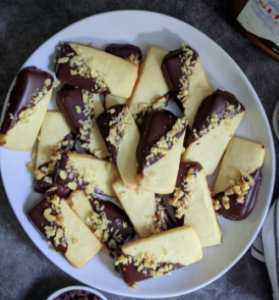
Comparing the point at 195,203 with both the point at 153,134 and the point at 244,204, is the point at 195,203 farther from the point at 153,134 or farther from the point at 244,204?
the point at 153,134

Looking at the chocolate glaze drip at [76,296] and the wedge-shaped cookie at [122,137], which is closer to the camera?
the wedge-shaped cookie at [122,137]

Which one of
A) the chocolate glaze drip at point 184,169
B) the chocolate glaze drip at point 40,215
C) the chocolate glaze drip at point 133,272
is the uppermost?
the chocolate glaze drip at point 184,169

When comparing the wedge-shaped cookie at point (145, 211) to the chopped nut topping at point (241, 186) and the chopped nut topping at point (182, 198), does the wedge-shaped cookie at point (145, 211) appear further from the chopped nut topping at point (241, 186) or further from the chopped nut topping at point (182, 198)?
the chopped nut topping at point (241, 186)

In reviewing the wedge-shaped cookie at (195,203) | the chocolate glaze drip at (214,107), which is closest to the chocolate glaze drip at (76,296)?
the wedge-shaped cookie at (195,203)

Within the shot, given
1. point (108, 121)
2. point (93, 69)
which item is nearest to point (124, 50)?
point (93, 69)

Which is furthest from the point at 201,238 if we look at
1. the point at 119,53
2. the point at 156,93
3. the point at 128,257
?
the point at 119,53

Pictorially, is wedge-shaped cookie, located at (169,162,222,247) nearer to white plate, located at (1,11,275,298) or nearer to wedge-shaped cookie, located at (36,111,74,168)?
white plate, located at (1,11,275,298)

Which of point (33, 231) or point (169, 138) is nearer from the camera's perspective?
point (169, 138)

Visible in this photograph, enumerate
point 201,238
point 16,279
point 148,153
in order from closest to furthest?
1. point 148,153
2. point 201,238
3. point 16,279

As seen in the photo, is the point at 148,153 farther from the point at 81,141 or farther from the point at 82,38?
the point at 82,38
